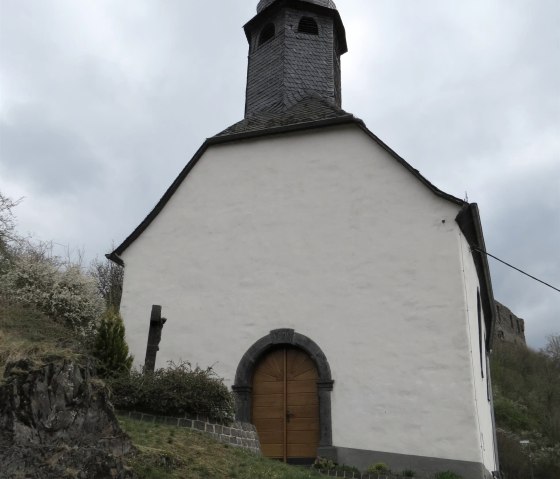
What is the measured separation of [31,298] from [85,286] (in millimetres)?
1554

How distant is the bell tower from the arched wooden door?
595 cm

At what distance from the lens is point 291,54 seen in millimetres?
15047

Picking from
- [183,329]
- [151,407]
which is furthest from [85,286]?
[151,407]

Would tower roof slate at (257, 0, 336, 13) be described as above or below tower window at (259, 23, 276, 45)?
above

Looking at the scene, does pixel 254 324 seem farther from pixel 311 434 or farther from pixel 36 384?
pixel 36 384

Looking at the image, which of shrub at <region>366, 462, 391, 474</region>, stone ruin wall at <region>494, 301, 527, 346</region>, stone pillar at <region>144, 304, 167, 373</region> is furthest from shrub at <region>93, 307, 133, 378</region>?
stone ruin wall at <region>494, 301, 527, 346</region>

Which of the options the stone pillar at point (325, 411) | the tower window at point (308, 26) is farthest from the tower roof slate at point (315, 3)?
the stone pillar at point (325, 411)

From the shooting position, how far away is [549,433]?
28469 millimetres

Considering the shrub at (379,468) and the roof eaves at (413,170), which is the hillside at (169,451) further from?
the roof eaves at (413,170)

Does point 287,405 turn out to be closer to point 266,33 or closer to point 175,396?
point 175,396

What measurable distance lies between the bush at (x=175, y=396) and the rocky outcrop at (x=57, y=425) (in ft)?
9.42

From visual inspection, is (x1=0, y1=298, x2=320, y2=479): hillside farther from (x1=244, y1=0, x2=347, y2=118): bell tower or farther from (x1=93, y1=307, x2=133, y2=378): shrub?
(x1=244, y1=0, x2=347, y2=118): bell tower

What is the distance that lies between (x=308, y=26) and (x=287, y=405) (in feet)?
32.3

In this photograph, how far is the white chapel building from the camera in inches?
398
